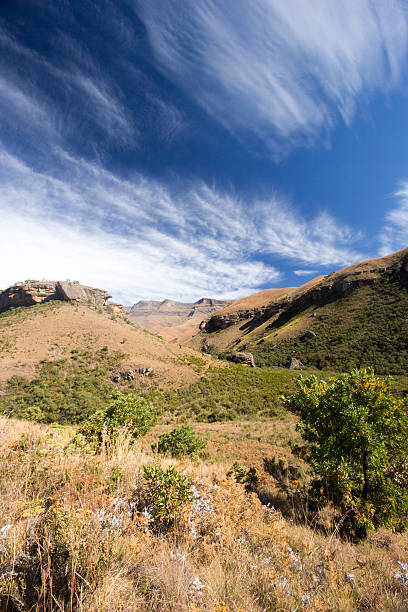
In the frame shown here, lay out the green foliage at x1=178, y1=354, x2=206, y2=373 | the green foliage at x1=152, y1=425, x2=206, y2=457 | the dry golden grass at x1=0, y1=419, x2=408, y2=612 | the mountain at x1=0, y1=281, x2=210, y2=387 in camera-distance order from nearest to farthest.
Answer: the dry golden grass at x1=0, y1=419, x2=408, y2=612, the green foliage at x1=152, y1=425, x2=206, y2=457, the mountain at x1=0, y1=281, x2=210, y2=387, the green foliage at x1=178, y1=354, x2=206, y2=373

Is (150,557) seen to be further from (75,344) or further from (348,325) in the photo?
(348,325)

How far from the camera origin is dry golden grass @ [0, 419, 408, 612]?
2.03 meters

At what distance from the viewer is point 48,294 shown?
221 ft

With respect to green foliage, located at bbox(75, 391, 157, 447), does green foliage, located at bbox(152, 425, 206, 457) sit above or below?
below

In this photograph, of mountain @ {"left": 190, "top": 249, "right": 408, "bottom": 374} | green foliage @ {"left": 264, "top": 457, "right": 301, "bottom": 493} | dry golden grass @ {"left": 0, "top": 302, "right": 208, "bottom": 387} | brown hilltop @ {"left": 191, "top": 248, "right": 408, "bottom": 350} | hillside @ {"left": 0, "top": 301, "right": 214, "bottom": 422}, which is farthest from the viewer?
brown hilltop @ {"left": 191, "top": 248, "right": 408, "bottom": 350}

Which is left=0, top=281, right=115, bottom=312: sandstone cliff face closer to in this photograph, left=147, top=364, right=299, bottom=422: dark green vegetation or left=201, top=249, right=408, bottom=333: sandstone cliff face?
left=147, top=364, right=299, bottom=422: dark green vegetation

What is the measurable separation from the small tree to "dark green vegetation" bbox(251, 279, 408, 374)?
36.3 meters

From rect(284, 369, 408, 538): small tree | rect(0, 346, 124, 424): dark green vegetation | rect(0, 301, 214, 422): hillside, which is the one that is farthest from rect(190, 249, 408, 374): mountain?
rect(284, 369, 408, 538): small tree

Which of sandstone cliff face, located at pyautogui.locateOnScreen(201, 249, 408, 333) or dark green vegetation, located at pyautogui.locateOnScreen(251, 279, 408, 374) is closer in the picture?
dark green vegetation, located at pyautogui.locateOnScreen(251, 279, 408, 374)

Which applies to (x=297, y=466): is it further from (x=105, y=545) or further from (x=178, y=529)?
(x=105, y=545)

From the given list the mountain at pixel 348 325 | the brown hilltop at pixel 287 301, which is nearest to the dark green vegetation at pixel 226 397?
the mountain at pixel 348 325

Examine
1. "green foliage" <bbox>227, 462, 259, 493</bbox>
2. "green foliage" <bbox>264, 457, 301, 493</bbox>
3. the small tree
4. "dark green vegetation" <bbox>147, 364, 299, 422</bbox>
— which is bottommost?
"dark green vegetation" <bbox>147, 364, 299, 422</bbox>

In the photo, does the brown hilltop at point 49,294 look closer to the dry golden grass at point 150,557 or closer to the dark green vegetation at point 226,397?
the dark green vegetation at point 226,397

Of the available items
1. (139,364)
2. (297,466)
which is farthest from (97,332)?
(297,466)
